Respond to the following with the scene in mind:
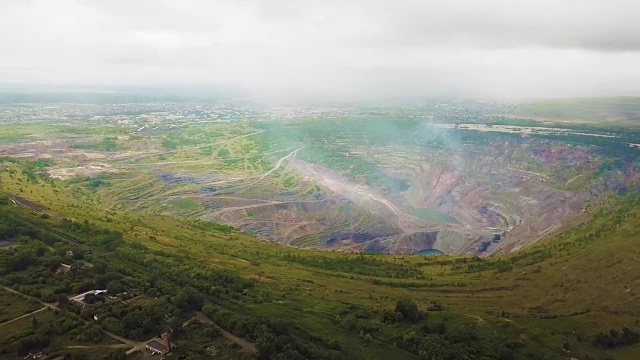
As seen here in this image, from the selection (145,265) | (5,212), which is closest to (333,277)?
(145,265)

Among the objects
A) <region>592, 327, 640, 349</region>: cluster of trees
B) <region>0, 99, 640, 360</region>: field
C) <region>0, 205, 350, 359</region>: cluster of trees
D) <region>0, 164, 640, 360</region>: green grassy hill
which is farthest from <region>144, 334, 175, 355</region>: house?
<region>592, 327, 640, 349</region>: cluster of trees

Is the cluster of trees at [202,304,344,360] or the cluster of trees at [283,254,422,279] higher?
the cluster of trees at [202,304,344,360]

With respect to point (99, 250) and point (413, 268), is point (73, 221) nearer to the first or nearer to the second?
point (99, 250)

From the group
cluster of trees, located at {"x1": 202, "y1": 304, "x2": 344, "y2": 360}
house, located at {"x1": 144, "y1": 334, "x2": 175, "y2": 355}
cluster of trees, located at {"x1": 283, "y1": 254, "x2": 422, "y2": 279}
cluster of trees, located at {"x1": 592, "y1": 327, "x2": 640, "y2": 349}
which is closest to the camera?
house, located at {"x1": 144, "y1": 334, "x2": 175, "y2": 355}

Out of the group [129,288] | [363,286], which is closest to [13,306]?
[129,288]

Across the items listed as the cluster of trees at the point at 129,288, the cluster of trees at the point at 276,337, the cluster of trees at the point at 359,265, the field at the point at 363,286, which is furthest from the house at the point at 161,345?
the cluster of trees at the point at 359,265

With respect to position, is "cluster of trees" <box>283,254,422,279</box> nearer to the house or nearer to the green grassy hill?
the green grassy hill
